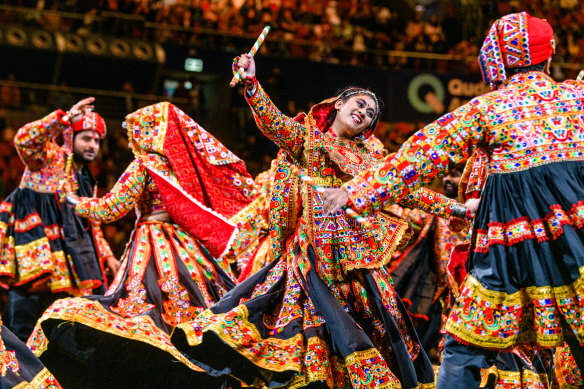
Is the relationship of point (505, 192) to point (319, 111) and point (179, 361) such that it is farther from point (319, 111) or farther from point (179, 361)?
point (179, 361)

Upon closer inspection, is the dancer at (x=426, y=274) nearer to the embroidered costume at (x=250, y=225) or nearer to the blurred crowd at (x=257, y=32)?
the embroidered costume at (x=250, y=225)

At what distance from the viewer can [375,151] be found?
13.9ft

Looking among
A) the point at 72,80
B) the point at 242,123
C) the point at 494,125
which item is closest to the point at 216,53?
the point at 242,123

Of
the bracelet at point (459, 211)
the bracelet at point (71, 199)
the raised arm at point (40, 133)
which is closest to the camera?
the bracelet at point (459, 211)

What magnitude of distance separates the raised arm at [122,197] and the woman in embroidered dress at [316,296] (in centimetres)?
103

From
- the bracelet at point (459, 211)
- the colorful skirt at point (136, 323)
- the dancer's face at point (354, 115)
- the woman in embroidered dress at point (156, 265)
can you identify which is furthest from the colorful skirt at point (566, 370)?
the woman in embroidered dress at point (156, 265)

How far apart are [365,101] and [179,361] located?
1.67 m

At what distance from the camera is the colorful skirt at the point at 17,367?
3.07 metres

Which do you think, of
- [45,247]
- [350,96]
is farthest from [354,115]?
[45,247]

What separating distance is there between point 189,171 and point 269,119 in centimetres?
129

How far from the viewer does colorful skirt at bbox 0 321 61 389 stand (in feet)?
10.1

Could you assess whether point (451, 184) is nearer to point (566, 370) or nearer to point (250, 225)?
point (250, 225)

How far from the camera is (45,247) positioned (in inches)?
245

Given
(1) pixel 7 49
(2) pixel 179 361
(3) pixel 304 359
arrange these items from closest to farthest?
1. (3) pixel 304 359
2. (2) pixel 179 361
3. (1) pixel 7 49
